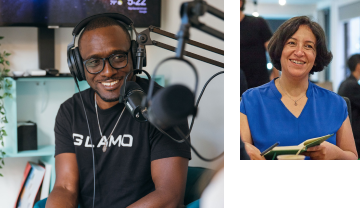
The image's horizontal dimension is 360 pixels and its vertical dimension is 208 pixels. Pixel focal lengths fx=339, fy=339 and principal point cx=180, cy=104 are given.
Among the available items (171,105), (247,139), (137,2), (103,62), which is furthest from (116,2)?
(171,105)

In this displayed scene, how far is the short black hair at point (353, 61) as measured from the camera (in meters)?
0.93

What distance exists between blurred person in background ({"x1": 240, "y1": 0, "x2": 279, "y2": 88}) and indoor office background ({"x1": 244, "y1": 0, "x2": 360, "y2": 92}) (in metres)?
0.03

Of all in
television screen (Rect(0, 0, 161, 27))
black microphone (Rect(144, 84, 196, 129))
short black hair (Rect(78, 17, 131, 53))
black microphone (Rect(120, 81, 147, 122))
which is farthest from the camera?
television screen (Rect(0, 0, 161, 27))

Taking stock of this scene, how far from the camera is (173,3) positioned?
6.45 ft

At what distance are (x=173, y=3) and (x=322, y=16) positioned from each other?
117 cm

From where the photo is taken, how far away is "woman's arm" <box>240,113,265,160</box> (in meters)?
0.94

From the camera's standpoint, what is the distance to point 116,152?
1363 millimetres

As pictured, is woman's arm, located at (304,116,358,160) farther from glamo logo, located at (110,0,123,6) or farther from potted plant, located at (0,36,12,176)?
potted plant, located at (0,36,12,176)

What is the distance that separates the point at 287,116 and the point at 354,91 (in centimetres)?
20

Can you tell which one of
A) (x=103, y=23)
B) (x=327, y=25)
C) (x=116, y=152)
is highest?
(x=103, y=23)

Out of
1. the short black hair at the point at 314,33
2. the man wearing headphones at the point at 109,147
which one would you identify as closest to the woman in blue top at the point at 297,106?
the short black hair at the point at 314,33

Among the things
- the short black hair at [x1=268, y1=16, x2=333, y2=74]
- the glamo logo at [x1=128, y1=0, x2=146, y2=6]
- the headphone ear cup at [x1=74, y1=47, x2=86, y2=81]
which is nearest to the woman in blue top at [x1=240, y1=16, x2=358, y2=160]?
the short black hair at [x1=268, y1=16, x2=333, y2=74]

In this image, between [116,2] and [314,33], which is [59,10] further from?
[314,33]

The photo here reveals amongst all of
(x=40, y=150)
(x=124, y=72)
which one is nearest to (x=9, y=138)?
(x=40, y=150)
